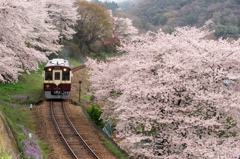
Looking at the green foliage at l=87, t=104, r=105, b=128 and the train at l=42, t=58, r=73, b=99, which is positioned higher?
the train at l=42, t=58, r=73, b=99

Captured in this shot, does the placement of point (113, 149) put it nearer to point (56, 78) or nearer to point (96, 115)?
point (96, 115)

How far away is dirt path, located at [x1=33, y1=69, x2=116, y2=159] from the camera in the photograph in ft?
37.6

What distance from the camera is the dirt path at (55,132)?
11.5 meters

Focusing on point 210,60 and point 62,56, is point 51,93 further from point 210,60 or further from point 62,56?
point 62,56

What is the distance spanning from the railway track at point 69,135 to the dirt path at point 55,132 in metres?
0.29

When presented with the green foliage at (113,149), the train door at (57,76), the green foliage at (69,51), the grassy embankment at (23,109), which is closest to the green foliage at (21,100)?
the grassy embankment at (23,109)

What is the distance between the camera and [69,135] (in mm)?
13344

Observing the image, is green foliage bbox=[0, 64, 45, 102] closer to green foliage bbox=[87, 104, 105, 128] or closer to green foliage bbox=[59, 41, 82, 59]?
green foliage bbox=[87, 104, 105, 128]

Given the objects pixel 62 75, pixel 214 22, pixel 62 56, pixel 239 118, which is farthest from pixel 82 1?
pixel 214 22

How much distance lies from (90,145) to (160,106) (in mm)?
4777

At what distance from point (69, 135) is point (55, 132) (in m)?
0.94

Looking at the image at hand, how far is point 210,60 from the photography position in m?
9.65

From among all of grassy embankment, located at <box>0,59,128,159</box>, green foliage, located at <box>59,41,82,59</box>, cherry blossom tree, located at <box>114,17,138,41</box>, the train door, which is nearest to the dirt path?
grassy embankment, located at <box>0,59,128,159</box>

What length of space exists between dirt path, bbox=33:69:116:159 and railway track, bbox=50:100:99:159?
0.95ft
